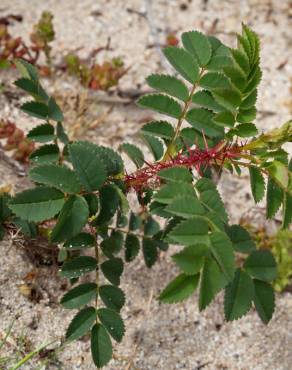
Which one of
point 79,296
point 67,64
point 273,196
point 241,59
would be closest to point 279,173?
point 273,196

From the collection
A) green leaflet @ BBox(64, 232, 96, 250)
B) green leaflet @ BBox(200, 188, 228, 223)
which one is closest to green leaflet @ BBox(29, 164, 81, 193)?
green leaflet @ BBox(64, 232, 96, 250)

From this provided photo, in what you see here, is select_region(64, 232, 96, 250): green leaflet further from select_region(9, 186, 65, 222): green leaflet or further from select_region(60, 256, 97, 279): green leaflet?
select_region(9, 186, 65, 222): green leaflet

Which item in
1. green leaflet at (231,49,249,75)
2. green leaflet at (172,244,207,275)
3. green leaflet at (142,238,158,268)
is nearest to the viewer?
green leaflet at (172,244,207,275)

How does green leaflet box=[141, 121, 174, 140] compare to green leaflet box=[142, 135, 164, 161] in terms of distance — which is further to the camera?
green leaflet box=[142, 135, 164, 161]

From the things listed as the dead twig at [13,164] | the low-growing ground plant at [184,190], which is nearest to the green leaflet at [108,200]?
the low-growing ground plant at [184,190]

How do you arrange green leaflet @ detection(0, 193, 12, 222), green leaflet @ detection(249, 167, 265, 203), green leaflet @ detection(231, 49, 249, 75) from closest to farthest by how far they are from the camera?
green leaflet @ detection(231, 49, 249, 75)
green leaflet @ detection(249, 167, 265, 203)
green leaflet @ detection(0, 193, 12, 222)

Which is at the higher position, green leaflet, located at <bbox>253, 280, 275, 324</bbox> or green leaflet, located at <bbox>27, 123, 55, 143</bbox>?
green leaflet, located at <bbox>27, 123, 55, 143</bbox>

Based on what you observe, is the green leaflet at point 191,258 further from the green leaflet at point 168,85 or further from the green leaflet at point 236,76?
the green leaflet at point 168,85

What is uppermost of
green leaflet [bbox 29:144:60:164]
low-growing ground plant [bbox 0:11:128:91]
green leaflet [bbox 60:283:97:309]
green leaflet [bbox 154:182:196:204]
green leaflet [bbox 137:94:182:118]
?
green leaflet [bbox 137:94:182:118]
